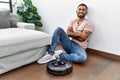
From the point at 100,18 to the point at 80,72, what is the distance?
3.22ft

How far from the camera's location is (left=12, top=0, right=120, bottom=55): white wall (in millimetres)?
2418

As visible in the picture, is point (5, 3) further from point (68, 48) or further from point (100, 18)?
point (100, 18)

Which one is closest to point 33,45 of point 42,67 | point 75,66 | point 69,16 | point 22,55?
point 22,55

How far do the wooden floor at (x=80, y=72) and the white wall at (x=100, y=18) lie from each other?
33cm

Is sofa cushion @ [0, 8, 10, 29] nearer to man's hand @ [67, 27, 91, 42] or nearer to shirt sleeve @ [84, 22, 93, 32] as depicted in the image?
man's hand @ [67, 27, 91, 42]

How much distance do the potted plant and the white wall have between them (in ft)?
1.31

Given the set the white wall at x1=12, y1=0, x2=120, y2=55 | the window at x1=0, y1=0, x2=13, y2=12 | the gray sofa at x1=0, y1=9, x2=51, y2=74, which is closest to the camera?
the gray sofa at x1=0, y1=9, x2=51, y2=74

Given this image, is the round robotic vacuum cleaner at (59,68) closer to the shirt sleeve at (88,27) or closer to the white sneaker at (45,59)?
the white sneaker at (45,59)

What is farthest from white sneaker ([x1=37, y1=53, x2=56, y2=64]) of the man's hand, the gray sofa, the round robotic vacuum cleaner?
the man's hand

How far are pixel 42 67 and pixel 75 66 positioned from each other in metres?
0.46

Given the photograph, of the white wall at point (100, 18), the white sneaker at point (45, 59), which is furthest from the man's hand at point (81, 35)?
the white sneaker at point (45, 59)

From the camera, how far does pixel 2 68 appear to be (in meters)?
1.90

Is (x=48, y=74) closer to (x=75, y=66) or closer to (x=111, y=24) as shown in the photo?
(x=75, y=66)

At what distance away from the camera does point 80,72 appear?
6.73ft
